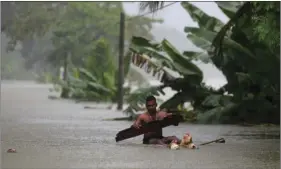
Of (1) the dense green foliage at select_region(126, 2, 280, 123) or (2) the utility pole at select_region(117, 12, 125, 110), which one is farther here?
(2) the utility pole at select_region(117, 12, 125, 110)

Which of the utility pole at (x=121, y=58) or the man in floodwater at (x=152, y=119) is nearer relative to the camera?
the man in floodwater at (x=152, y=119)

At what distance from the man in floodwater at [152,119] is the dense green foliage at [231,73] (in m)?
4.58

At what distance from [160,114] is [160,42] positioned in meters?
8.41

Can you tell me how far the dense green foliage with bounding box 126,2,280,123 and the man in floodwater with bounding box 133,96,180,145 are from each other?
458cm

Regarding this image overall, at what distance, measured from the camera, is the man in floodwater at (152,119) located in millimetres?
11125

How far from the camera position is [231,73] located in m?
18.9

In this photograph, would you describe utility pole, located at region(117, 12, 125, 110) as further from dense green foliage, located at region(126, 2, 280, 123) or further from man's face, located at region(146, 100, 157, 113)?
man's face, located at region(146, 100, 157, 113)

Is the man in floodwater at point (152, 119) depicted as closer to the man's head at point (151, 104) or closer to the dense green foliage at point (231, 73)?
the man's head at point (151, 104)

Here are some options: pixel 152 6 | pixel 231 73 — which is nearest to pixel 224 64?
pixel 231 73

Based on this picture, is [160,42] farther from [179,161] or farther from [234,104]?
[179,161]

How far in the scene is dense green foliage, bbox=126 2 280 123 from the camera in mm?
17078

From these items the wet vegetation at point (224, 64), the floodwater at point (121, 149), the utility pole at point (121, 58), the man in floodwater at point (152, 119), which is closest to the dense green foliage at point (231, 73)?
the wet vegetation at point (224, 64)

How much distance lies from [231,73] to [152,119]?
794 cm

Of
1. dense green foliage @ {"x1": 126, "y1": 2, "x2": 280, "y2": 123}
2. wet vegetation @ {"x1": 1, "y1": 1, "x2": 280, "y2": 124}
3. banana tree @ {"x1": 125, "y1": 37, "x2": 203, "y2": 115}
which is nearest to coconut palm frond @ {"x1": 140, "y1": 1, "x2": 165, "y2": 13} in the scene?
wet vegetation @ {"x1": 1, "y1": 1, "x2": 280, "y2": 124}
